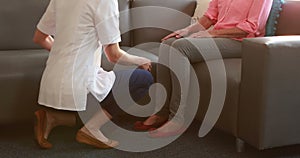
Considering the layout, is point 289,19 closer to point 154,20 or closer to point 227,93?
point 227,93

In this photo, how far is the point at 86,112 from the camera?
1.96m

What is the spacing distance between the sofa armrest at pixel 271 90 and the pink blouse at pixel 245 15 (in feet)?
1.34

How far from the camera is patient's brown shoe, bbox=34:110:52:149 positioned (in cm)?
201

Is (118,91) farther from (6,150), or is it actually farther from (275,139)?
(275,139)

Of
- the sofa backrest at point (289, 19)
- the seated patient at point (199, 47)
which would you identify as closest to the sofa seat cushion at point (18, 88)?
the seated patient at point (199, 47)

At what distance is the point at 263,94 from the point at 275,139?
0.22 metres

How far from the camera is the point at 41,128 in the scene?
203 centimetres

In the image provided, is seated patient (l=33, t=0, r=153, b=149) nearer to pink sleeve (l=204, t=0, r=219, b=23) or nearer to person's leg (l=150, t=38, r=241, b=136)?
person's leg (l=150, t=38, r=241, b=136)

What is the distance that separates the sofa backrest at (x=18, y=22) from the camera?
2621mm

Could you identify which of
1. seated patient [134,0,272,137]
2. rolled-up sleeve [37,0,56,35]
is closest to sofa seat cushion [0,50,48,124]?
rolled-up sleeve [37,0,56,35]

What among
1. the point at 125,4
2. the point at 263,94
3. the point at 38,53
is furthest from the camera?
the point at 125,4

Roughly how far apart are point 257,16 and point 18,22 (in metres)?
1.47

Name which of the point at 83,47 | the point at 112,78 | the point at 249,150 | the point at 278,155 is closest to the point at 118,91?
the point at 112,78

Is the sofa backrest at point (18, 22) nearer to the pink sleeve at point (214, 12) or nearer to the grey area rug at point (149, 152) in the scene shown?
the grey area rug at point (149, 152)
